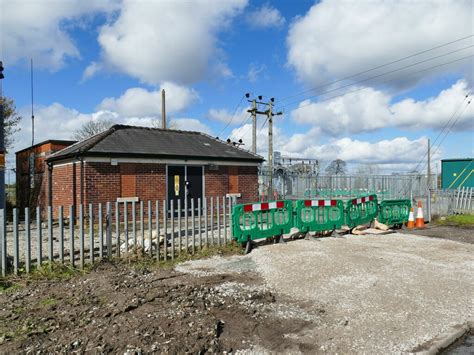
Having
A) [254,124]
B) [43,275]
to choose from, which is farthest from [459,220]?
[43,275]

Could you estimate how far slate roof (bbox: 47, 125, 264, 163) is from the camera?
1443cm

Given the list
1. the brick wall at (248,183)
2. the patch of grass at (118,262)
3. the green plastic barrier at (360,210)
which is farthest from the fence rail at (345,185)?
the patch of grass at (118,262)

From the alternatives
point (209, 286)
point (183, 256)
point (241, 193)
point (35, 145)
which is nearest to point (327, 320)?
point (209, 286)

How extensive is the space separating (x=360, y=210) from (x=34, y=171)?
1617 cm

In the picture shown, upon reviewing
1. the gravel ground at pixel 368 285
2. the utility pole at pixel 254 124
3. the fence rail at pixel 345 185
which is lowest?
the gravel ground at pixel 368 285

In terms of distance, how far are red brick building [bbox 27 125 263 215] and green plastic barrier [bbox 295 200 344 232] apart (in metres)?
7.53

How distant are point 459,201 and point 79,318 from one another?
57.9 feet

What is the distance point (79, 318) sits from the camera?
4.12m

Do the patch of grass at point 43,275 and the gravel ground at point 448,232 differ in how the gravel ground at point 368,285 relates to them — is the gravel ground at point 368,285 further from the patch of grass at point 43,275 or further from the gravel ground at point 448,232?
the patch of grass at point 43,275

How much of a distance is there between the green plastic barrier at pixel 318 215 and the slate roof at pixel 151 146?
301 inches

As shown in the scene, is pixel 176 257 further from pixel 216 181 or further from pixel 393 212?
pixel 216 181

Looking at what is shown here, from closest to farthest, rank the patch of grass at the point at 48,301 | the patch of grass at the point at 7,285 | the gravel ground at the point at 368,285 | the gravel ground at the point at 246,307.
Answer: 1. the gravel ground at the point at 246,307
2. the gravel ground at the point at 368,285
3. the patch of grass at the point at 48,301
4. the patch of grass at the point at 7,285

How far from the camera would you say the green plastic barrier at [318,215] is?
9695mm

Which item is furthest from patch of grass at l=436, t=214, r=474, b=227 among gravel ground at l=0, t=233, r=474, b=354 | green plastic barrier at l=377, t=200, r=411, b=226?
gravel ground at l=0, t=233, r=474, b=354
